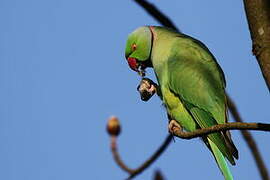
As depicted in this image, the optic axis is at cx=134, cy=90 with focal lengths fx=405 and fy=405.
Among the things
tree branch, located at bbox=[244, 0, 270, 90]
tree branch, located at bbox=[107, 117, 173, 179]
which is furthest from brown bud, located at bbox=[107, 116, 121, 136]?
tree branch, located at bbox=[244, 0, 270, 90]

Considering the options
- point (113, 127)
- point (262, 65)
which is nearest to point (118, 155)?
point (113, 127)

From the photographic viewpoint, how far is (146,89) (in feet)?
10.8

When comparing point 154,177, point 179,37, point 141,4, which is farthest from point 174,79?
point 154,177

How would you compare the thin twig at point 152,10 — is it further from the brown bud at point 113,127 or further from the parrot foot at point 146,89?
the brown bud at point 113,127

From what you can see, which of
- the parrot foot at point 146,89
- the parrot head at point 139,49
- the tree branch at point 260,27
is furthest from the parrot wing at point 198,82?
the tree branch at point 260,27

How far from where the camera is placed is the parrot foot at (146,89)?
10.6 ft

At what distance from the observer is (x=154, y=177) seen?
2166 mm

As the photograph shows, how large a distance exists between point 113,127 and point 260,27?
73.9 inches

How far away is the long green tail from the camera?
9.86ft

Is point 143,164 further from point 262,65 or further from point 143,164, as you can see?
point 262,65

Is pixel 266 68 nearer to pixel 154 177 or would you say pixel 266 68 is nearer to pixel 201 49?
pixel 154 177

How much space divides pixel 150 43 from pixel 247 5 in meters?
1.96

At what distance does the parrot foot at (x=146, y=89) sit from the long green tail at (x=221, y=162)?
607mm

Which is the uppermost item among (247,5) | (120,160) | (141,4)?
(141,4)
